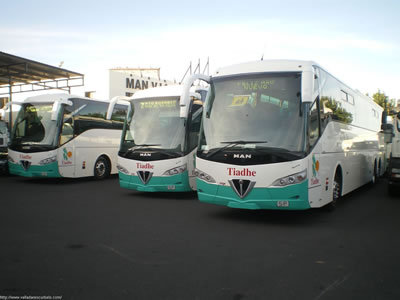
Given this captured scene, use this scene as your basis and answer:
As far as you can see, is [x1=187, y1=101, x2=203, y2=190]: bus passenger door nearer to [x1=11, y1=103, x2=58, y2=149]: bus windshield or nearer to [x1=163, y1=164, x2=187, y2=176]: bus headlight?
[x1=163, y1=164, x2=187, y2=176]: bus headlight

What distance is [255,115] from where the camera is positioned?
25.7ft

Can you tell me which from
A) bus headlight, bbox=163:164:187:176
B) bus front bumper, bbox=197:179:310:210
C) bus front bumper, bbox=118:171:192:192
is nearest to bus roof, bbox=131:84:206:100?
bus headlight, bbox=163:164:187:176

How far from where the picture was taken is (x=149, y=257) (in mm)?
5340

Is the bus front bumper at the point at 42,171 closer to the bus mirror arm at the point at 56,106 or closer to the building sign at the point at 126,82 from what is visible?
the bus mirror arm at the point at 56,106

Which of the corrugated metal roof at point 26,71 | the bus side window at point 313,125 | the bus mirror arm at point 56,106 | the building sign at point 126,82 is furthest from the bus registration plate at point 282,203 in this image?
the building sign at point 126,82

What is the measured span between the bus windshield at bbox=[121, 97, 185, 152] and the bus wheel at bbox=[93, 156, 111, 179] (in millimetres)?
4281

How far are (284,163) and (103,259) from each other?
146 inches

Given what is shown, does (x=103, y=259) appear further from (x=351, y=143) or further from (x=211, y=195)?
(x=351, y=143)

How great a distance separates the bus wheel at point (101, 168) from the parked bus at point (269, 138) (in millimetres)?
8296

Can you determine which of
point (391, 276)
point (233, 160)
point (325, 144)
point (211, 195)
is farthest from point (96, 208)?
point (391, 276)

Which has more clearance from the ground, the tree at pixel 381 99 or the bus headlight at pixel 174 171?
the tree at pixel 381 99

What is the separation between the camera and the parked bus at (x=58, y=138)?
13766 mm

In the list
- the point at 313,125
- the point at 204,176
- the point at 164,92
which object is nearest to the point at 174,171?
the point at 164,92

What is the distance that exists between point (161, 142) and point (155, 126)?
2.03 ft
